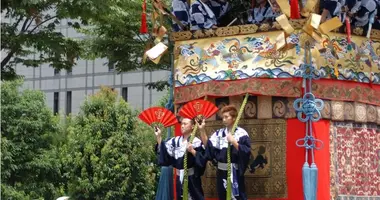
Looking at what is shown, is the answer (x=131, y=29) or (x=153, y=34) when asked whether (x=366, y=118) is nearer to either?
(x=153, y=34)

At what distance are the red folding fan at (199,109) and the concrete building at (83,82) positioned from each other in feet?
91.0

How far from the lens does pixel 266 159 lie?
10.7 meters

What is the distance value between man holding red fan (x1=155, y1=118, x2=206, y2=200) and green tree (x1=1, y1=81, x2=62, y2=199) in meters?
11.5

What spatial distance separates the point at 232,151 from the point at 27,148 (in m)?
13.8

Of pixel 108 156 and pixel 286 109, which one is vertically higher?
pixel 286 109

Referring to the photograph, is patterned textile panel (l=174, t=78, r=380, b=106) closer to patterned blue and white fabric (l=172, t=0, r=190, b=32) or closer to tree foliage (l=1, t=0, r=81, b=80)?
patterned blue and white fabric (l=172, t=0, r=190, b=32)

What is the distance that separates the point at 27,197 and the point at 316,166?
13.3 m

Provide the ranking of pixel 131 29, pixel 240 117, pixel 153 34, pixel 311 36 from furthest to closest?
pixel 131 29 < pixel 153 34 < pixel 240 117 < pixel 311 36

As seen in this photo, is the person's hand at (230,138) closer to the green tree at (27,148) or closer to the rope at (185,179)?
the rope at (185,179)

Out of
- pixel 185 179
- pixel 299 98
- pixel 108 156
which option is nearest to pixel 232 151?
pixel 185 179

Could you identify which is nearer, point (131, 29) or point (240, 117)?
point (240, 117)

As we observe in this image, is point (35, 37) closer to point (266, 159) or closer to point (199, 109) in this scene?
point (199, 109)

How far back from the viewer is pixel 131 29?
58.2 ft

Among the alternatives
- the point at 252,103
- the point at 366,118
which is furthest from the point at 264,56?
the point at 366,118
